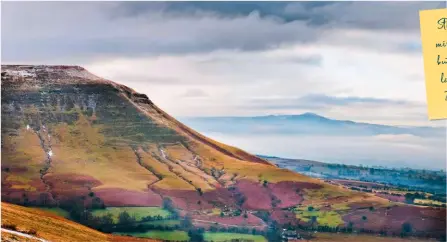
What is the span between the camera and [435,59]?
21.0 feet

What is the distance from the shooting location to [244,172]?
16609mm

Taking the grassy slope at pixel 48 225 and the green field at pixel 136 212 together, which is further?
the green field at pixel 136 212

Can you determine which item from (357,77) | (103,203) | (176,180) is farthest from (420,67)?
(103,203)

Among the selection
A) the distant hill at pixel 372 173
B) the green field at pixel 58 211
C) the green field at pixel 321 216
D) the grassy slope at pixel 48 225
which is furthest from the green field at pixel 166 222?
the green field at pixel 321 216

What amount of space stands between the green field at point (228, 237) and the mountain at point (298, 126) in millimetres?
2406

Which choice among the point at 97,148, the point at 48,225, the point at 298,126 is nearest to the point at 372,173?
the point at 298,126

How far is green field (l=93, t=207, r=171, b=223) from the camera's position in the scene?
16.0 m

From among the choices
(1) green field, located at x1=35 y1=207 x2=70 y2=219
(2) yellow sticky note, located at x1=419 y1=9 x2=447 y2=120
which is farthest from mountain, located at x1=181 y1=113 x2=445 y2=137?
(2) yellow sticky note, located at x1=419 y1=9 x2=447 y2=120

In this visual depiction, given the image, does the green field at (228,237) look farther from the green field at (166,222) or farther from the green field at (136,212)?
the green field at (136,212)

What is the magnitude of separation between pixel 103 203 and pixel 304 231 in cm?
482

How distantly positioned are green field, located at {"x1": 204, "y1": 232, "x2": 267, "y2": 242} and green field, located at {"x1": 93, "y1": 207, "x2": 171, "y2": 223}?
1101 mm

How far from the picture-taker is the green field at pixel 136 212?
16.0 m

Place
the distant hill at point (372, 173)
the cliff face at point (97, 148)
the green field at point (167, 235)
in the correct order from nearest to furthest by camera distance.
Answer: the green field at point (167, 235) < the cliff face at point (97, 148) < the distant hill at point (372, 173)

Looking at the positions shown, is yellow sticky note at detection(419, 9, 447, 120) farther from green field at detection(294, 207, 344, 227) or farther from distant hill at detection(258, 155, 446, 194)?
green field at detection(294, 207, 344, 227)
